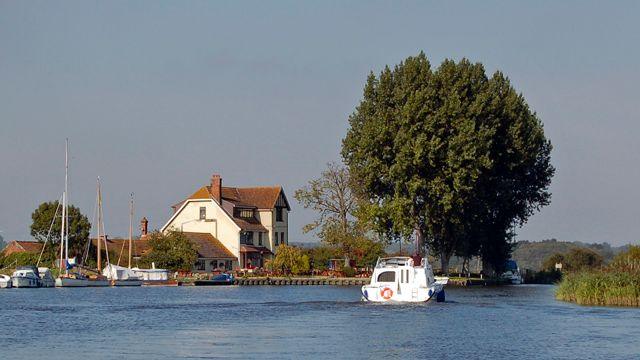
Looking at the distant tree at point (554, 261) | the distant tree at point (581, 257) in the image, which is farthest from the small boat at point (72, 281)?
the distant tree at point (581, 257)

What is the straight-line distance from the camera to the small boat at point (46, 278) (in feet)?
368

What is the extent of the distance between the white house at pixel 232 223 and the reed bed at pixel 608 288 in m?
64.9

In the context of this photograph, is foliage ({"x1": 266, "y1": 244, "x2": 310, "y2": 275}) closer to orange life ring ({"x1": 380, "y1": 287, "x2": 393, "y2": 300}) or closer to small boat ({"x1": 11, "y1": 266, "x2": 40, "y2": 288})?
small boat ({"x1": 11, "y1": 266, "x2": 40, "y2": 288})

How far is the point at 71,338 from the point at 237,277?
6949 centimetres

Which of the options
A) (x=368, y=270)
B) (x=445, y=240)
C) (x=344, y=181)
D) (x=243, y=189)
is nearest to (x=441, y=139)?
(x=445, y=240)

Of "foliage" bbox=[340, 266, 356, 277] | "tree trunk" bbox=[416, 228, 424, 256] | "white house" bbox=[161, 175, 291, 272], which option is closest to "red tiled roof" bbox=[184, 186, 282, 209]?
"white house" bbox=[161, 175, 291, 272]

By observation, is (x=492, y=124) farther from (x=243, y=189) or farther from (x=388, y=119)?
(x=243, y=189)

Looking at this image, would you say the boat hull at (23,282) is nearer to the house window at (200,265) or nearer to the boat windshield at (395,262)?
the house window at (200,265)

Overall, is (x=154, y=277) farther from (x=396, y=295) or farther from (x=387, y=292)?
(x=396, y=295)

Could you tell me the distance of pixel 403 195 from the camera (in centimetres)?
9825

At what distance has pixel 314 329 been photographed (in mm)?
54312

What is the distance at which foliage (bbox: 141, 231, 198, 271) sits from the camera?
122 metres

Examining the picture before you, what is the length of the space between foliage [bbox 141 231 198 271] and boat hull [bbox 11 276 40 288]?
46.8 feet

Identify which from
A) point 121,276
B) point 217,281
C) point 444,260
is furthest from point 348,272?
point 121,276
